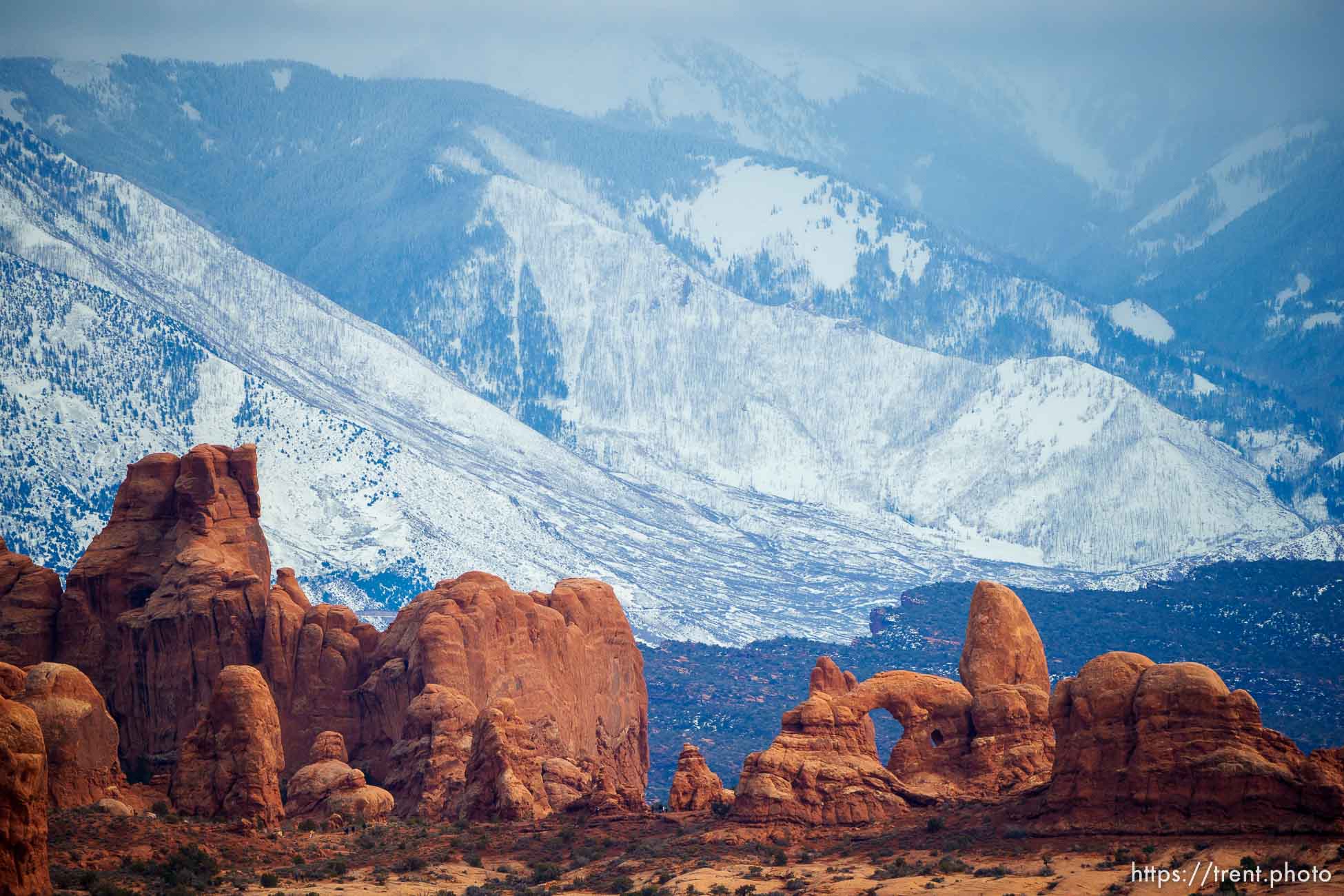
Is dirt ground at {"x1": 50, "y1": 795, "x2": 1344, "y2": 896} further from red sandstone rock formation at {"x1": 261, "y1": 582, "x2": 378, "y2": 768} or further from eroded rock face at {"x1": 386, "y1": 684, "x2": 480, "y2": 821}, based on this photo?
red sandstone rock formation at {"x1": 261, "y1": 582, "x2": 378, "y2": 768}

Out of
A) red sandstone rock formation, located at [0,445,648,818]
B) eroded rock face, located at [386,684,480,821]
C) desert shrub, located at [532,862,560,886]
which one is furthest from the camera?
red sandstone rock formation, located at [0,445,648,818]

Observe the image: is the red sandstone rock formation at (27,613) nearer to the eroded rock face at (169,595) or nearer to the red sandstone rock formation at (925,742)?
the eroded rock face at (169,595)

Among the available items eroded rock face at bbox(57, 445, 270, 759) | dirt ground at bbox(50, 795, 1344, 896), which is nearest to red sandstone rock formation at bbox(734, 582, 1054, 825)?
dirt ground at bbox(50, 795, 1344, 896)

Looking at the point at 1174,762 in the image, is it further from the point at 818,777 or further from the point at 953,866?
the point at 818,777

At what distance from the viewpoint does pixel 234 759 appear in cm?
10081

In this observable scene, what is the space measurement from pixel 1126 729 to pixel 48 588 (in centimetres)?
6073

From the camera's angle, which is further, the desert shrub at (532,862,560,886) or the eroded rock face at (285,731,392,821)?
the eroded rock face at (285,731,392,821)

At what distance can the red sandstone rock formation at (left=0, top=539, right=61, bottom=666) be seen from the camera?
124625 mm

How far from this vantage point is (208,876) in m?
86.6

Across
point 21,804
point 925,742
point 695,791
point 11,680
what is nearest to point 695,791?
point 695,791

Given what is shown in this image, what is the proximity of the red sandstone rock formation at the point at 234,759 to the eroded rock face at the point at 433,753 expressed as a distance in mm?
9408

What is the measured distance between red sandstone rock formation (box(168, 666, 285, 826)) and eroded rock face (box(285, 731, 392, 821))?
11.3 feet

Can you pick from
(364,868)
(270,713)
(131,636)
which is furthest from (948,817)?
(131,636)

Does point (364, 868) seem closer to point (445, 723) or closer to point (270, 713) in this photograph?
point (270, 713)
